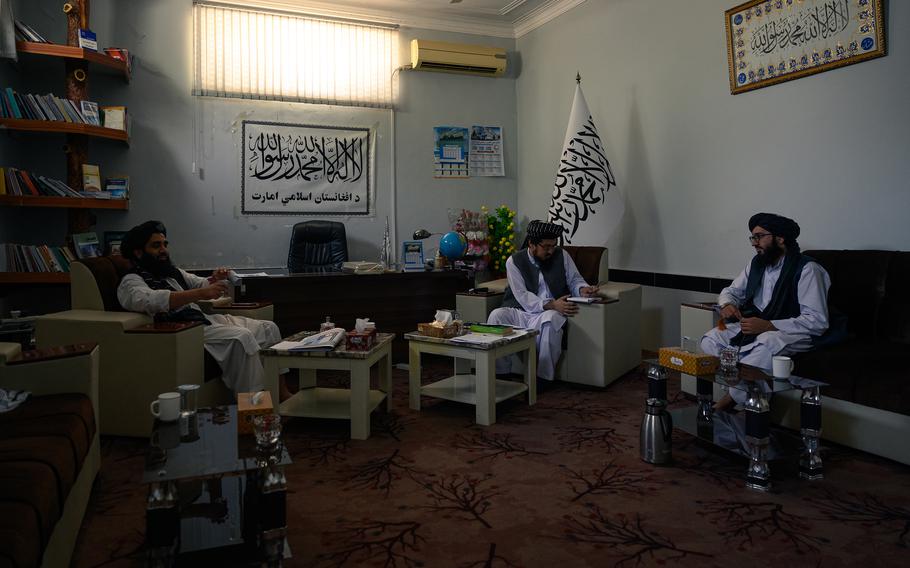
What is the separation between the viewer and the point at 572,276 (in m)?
4.51

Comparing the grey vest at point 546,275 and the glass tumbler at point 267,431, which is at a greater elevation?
the grey vest at point 546,275

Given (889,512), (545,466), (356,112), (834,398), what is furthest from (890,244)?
(356,112)

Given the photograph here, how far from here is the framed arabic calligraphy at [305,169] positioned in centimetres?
598

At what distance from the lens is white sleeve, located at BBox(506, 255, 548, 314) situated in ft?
14.2

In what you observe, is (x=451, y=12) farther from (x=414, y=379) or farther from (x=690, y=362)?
(x=690, y=362)

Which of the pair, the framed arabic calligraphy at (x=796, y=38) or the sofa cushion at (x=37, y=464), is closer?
the sofa cushion at (x=37, y=464)

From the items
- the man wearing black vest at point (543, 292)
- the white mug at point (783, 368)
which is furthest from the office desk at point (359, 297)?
the white mug at point (783, 368)

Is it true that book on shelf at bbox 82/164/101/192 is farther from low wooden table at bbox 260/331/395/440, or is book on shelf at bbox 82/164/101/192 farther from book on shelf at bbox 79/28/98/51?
low wooden table at bbox 260/331/395/440

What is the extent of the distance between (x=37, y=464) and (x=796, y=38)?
4333 millimetres

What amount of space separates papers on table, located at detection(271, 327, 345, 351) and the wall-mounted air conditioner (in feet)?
12.6

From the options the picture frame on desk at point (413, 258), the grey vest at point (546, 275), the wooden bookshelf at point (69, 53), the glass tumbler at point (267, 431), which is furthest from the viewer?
the picture frame on desk at point (413, 258)

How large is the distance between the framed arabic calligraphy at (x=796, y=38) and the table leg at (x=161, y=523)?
3.97m

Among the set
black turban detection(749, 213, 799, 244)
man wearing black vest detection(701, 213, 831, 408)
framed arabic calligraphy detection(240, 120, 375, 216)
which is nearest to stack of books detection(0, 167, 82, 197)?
framed arabic calligraphy detection(240, 120, 375, 216)

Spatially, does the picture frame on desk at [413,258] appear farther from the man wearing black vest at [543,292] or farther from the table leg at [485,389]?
the table leg at [485,389]
